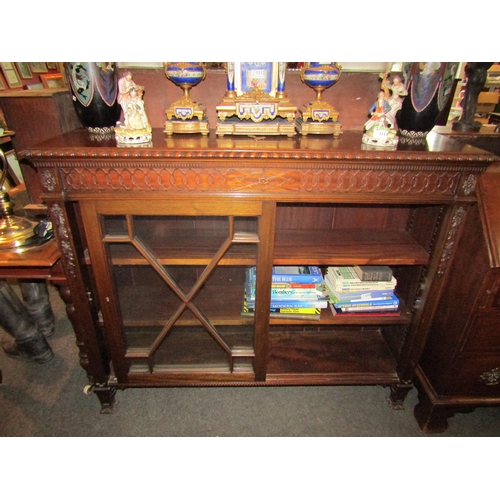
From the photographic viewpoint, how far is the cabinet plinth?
1094mm

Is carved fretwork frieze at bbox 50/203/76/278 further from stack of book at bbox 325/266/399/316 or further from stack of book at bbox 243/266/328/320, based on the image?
stack of book at bbox 325/266/399/316

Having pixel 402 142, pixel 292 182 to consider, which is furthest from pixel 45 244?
pixel 402 142

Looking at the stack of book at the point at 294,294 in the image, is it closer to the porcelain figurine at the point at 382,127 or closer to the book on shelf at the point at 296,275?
the book on shelf at the point at 296,275

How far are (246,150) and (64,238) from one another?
2.50 ft

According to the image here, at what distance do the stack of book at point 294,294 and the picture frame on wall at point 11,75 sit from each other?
10.0 feet

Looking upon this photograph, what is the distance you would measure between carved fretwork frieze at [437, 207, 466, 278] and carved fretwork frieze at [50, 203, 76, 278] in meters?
1.46

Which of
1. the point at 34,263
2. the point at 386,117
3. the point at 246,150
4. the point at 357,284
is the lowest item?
the point at 357,284

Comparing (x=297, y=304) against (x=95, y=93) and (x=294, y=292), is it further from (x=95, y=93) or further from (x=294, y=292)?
(x=95, y=93)

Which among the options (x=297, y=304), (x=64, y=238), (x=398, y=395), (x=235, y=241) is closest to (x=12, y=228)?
(x=64, y=238)

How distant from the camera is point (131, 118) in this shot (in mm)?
1120

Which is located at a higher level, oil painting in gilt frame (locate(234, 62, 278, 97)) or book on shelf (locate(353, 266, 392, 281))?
oil painting in gilt frame (locate(234, 62, 278, 97))

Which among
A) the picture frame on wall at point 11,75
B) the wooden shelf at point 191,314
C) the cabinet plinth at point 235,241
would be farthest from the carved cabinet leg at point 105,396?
the picture frame on wall at point 11,75

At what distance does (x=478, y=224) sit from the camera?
1.20 metres

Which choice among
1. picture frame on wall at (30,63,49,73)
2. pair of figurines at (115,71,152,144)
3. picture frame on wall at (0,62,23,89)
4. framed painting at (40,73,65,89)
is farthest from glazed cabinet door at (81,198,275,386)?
picture frame on wall at (30,63,49,73)
